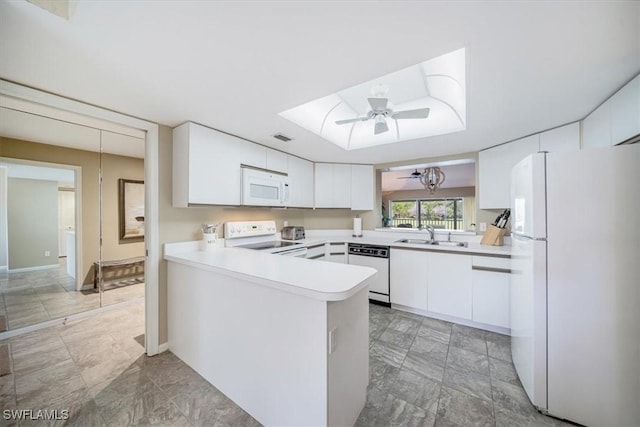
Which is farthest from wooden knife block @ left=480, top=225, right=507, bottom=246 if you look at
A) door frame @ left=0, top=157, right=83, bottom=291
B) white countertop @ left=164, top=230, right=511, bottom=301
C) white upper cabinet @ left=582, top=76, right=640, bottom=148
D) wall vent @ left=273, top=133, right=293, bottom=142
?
door frame @ left=0, top=157, right=83, bottom=291

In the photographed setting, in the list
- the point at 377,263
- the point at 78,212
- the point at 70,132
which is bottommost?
the point at 377,263

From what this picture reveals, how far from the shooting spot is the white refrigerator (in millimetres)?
1305

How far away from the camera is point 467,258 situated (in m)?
2.69

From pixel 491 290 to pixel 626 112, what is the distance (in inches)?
72.5

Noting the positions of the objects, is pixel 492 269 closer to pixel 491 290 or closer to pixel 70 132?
pixel 491 290

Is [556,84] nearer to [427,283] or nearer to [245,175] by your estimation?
[427,283]

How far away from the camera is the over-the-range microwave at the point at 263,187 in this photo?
265cm

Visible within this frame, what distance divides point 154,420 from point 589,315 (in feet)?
9.12

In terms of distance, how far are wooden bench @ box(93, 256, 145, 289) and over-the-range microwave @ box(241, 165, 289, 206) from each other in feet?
9.15

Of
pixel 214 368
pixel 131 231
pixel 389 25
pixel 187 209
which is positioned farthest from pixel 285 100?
pixel 131 231

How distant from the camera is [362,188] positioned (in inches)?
154

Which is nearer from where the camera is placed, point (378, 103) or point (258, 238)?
point (378, 103)

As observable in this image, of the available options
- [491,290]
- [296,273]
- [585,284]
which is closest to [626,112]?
[585,284]

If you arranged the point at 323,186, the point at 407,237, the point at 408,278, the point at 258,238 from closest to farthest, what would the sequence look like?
the point at 408,278 → the point at 258,238 → the point at 407,237 → the point at 323,186
